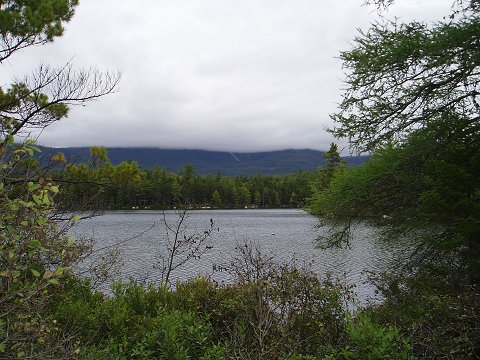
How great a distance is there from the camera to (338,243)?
14.0m

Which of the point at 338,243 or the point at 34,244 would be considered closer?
the point at 34,244

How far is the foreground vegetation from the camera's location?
17.4 feet

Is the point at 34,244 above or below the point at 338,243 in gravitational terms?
above

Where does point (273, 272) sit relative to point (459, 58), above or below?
below

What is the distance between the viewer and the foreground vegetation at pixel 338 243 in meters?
5.32

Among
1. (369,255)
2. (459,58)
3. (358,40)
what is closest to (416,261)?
(459,58)

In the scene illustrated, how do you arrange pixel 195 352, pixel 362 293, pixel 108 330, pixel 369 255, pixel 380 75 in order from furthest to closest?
pixel 369 255
pixel 362 293
pixel 380 75
pixel 108 330
pixel 195 352

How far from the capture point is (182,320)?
6.05 meters

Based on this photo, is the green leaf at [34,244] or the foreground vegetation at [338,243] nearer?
the green leaf at [34,244]

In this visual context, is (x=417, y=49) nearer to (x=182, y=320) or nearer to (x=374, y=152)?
(x=374, y=152)

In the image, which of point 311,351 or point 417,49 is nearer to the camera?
point 311,351

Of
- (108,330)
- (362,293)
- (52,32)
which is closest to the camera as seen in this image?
(108,330)

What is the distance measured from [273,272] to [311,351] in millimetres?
1418

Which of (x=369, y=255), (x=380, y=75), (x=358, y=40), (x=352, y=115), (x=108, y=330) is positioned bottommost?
(x=369, y=255)
